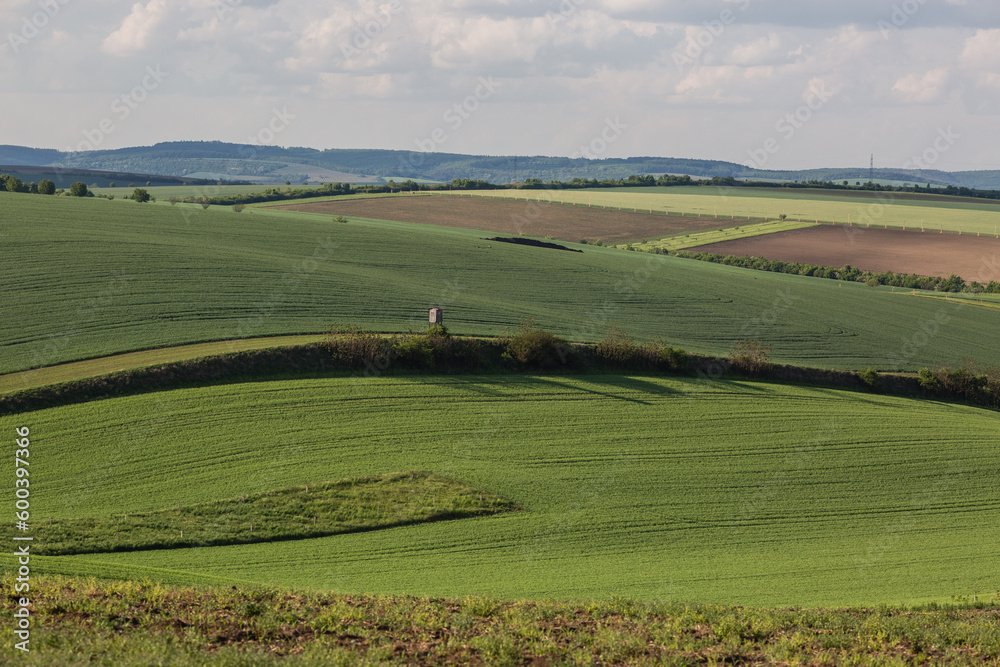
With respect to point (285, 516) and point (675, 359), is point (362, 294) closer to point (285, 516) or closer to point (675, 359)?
point (675, 359)

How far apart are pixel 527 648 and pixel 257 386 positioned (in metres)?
25.3

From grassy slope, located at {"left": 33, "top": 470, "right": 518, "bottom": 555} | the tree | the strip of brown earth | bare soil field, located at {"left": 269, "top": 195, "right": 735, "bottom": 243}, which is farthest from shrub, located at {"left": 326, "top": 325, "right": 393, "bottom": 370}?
the strip of brown earth

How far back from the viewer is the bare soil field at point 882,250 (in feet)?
289

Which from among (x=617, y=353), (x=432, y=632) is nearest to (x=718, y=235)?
(x=617, y=353)

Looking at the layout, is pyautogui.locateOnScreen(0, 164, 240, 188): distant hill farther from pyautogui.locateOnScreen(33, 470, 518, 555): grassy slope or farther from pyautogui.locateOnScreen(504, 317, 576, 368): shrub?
pyautogui.locateOnScreen(33, 470, 518, 555): grassy slope

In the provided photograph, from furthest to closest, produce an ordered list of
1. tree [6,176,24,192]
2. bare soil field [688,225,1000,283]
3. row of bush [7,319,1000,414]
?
tree [6,176,24,192] < bare soil field [688,225,1000,283] < row of bush [7,319,1000,414]

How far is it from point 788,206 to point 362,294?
349 feet

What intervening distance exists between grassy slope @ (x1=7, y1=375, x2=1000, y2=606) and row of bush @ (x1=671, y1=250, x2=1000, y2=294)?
46227 millimetres

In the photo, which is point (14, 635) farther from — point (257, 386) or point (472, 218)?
point (472, 218)

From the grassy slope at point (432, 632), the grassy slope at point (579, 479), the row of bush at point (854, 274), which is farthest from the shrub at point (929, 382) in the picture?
the row of bush at point (854, 274)

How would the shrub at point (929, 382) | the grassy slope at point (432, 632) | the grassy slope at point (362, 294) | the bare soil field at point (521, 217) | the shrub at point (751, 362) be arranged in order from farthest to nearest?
the bare soil field at point (521, 217), the shrub at point (929, 382), the shrub at point (751, 362), the grassy slope at point (362, 294), the grassy slope at point (432, 632)

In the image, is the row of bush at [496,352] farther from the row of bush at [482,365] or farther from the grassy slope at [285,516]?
the grassy slope at [285,516]

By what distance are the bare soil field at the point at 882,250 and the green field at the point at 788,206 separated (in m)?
9.39

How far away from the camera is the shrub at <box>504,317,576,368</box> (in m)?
42.8
